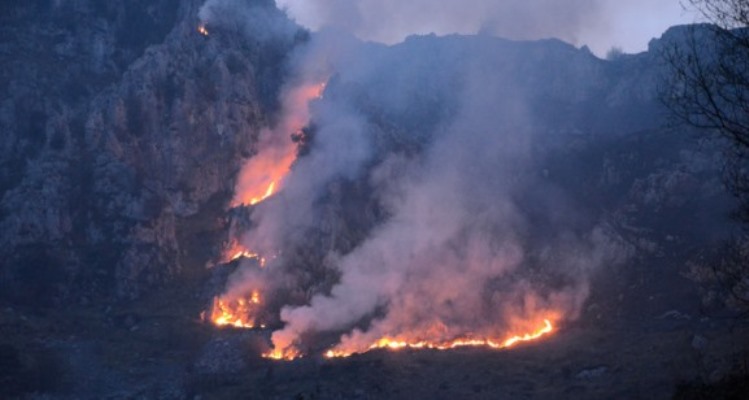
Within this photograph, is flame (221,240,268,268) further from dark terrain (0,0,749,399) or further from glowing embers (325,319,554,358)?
glowing embers (325,319,554,358)

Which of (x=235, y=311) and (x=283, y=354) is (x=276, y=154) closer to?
(x=235, y=311)

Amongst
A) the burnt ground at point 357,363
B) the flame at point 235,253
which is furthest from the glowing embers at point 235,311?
the flame at point 235,253

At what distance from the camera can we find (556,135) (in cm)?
8512

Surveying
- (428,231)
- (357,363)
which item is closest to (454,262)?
(428,231)

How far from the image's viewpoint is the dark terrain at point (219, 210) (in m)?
44.5

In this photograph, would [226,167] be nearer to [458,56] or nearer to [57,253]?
[57,253]

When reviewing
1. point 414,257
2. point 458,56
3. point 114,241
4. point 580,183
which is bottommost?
point 414,257

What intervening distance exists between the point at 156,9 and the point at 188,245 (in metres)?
39.2

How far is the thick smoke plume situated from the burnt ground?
14.1 ft

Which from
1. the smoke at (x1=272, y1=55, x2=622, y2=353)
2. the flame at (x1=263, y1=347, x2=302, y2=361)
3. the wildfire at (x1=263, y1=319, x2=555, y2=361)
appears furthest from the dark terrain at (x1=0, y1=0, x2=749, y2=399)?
the smoke at (x1=272, y1=55, x2=622, y2=353)

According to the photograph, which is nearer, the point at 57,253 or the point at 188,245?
the point at 57,253

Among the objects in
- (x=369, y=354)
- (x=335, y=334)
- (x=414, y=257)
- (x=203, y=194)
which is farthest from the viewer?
(x=203, y=194)

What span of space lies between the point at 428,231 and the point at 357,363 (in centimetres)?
1965

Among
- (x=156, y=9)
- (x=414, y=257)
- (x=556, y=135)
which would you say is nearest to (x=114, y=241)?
(x=414, y=257)
